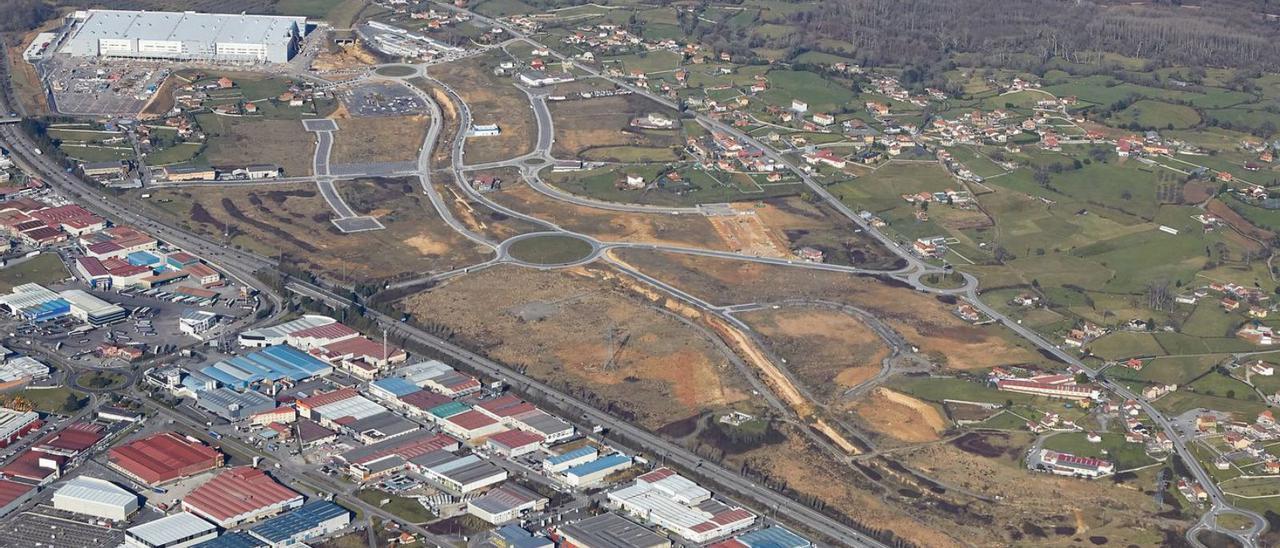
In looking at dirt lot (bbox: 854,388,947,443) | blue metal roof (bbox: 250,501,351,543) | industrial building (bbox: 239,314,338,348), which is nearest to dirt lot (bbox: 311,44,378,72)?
industrial building (bbox: 239,314,338,348)

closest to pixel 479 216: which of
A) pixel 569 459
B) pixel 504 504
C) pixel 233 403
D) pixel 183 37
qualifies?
pixel 233 403

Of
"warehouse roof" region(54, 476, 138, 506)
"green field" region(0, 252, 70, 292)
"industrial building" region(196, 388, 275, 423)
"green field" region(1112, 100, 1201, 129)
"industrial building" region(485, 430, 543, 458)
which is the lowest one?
"green field" region(1112, 100, 1201, 129)

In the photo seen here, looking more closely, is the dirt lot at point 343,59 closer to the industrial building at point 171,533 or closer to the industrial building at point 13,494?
the industrial building at point 13,494

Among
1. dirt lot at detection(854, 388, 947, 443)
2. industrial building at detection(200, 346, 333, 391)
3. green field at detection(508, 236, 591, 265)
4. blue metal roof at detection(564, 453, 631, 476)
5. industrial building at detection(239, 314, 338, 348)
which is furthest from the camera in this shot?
green field at detection(508, 236, 591, 265)

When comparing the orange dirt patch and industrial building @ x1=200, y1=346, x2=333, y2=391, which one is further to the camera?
the orange dirt patch

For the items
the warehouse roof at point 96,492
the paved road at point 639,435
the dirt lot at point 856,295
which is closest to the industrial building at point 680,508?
the paved road at point 639,435

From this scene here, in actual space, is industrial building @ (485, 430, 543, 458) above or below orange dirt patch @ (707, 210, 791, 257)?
above

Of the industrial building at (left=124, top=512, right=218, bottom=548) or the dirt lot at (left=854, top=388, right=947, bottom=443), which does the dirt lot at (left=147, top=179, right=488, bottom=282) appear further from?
the industrial building at (left=124, top=512, right=218, bottom=548)
